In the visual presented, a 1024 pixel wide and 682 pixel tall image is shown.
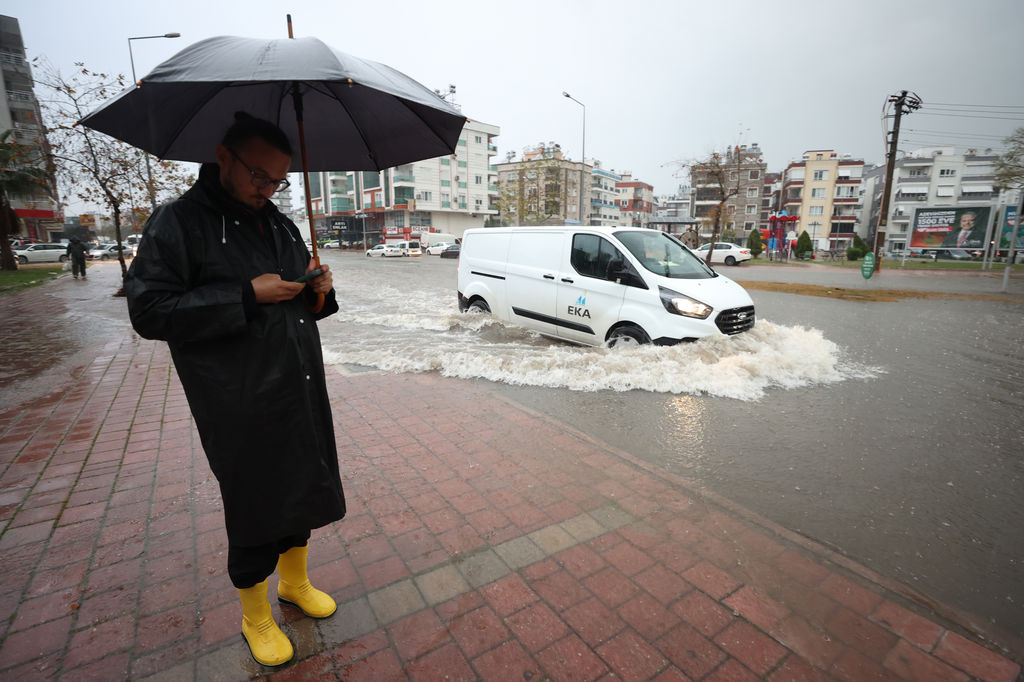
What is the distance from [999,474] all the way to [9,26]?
3424 inches

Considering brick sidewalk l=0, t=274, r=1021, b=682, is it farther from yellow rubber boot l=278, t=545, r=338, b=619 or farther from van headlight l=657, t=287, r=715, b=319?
van headlight l=657, t=287, r=715, b=319

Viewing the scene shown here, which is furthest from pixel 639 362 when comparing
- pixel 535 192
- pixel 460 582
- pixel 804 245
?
pixel 535 192

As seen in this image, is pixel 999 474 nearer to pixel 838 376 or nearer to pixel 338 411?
pixel 838 376

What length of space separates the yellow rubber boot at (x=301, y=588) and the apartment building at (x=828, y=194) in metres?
80.0

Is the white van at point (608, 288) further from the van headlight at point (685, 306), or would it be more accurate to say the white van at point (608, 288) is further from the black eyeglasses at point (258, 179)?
the black eyeglasses at point (258, 179)

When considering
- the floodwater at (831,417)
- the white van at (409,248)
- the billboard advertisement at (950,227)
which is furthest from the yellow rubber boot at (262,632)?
the white van at (409,248)

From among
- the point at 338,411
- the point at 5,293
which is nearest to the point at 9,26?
the point at 5,293

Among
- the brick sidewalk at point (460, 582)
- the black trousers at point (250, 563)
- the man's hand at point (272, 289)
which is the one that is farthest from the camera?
the brick sidewalk at point (460, 582)

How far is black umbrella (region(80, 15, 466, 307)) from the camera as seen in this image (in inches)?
67.9

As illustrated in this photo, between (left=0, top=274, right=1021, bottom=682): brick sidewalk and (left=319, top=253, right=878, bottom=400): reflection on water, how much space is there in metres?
2.22

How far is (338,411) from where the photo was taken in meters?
4.83

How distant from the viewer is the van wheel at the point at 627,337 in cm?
653

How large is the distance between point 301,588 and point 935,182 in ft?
293

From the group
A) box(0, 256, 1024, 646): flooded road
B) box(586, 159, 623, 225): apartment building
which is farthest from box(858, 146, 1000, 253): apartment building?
box(0, 256, 1024, 646): flooded road
